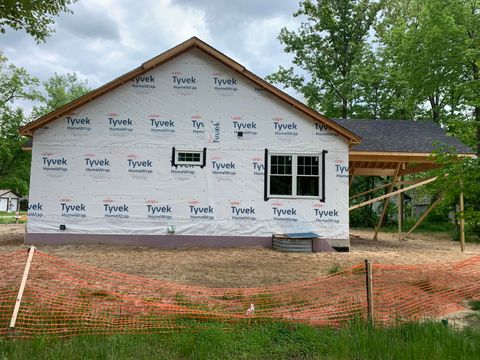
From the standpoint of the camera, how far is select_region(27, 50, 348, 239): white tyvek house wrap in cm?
1281

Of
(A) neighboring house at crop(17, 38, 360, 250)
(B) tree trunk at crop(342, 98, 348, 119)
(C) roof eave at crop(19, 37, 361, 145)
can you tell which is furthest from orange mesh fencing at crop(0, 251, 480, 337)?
(B) tree trunk at crop(342, 98, 348, 119)

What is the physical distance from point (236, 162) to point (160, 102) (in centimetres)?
343

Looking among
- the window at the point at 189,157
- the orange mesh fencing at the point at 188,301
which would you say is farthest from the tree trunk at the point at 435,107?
the orange mesh fencing at the point at 188,301

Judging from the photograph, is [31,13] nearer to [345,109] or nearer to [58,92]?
[345,109]

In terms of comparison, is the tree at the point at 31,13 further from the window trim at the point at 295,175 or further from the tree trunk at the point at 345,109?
the tree trunk at the point at 345,109

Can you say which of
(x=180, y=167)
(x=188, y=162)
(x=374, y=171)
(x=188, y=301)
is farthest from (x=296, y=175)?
(x=188, y=301)

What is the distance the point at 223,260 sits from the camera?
1038cm

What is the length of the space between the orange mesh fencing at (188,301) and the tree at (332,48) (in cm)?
2314

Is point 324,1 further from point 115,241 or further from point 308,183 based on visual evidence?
point 115,241

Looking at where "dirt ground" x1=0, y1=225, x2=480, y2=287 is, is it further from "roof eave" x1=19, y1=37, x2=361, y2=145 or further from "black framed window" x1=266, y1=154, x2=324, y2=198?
"roof eave" x1=19, y1=37, x2=361, y2=145

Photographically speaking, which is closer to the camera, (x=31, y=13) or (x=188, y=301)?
(x=188, y=301)

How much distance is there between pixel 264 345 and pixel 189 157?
9473 millimetres

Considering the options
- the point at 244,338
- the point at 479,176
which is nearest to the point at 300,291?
the point at 244,338

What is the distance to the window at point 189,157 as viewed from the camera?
1308 centimetres
